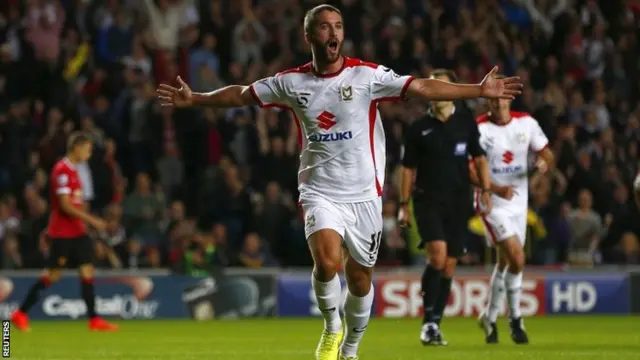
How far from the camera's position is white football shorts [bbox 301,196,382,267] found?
10445mm

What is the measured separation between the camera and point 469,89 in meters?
10.3

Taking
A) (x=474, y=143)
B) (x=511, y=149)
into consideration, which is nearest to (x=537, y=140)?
(x=511, y=149)

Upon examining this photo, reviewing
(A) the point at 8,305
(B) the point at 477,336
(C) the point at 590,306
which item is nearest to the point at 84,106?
(A) the point at 8,305

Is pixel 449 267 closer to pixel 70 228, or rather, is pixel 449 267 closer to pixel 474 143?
pixel 474 143

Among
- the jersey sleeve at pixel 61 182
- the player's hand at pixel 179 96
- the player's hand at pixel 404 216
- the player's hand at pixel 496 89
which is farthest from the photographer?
the jersey sleeve at pixel 61 182

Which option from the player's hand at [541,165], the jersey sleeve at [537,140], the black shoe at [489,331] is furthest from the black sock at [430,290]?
the jersey sleeve at [537,140]

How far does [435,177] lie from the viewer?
1453 centimetres

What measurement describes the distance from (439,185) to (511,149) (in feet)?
3.20

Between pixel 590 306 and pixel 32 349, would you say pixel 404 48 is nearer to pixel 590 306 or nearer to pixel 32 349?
pixel 590 306

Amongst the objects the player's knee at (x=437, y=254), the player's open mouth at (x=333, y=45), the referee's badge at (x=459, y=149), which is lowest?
the player's knee at (x=437, y=254)

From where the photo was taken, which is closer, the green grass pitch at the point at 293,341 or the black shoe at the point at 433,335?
the green grass pitch at the point at 293,341

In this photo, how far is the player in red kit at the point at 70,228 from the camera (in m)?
17.8

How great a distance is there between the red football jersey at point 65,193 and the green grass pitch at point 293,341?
1182 millimetres

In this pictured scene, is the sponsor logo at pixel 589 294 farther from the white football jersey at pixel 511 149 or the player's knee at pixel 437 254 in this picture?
the player's knee at pixel 437 254
